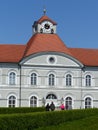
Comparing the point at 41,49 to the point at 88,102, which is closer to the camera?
the point at 41,49

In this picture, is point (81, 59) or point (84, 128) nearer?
point (84, 128)

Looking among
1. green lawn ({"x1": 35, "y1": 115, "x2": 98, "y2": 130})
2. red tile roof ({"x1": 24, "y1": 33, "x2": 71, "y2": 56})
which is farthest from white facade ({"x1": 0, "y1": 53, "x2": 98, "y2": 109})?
green lawn ({"x1": 35, "y1": 115, "x2": 98, "y2": 130})

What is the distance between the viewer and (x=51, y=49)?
6519cm

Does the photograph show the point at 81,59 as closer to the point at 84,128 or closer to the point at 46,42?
the point at 46,42

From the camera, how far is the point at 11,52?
6656cm

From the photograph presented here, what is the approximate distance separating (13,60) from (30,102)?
5775 millimetres

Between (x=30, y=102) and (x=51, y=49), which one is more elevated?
(x=51, y=49)

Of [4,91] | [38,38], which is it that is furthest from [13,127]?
[38,38]

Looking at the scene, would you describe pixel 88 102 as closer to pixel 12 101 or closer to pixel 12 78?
pixel 12 101

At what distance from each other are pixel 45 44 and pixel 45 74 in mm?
4104

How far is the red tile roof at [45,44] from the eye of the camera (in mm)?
64938

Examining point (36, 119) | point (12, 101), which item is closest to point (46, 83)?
Answer: point (12, 101)

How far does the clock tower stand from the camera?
2677 inches

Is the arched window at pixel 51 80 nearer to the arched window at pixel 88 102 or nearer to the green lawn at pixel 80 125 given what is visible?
the arched window at pixel 88 102
